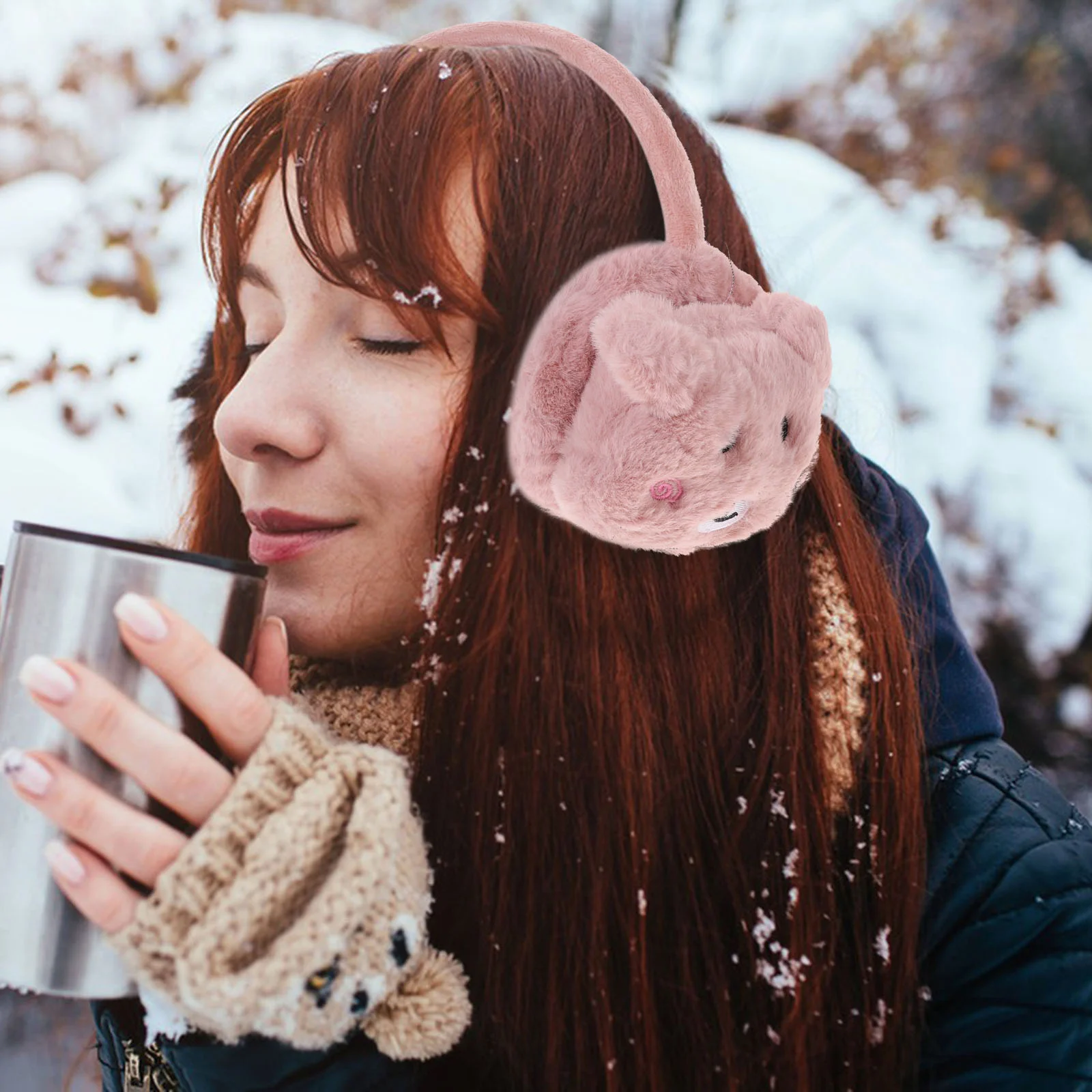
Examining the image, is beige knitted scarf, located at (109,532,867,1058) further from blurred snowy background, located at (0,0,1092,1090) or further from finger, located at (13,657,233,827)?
blurred snowy background, located at (0,0,1092,1090)

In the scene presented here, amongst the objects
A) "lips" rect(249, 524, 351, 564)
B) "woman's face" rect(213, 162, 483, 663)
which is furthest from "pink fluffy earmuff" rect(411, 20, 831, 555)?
"lips" rect(249, 524, 351, 564)

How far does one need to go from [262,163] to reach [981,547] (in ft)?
6.27

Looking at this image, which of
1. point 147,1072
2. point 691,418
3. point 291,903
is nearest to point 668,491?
point 691,418

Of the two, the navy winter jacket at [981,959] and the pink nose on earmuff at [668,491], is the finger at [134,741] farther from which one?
the pink nose on earmuff at [668,491]

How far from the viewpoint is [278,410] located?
2.42 feet

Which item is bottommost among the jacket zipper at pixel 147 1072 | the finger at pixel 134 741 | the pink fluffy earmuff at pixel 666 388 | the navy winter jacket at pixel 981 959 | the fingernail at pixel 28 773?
the jacket zipper at pixel 147 1072

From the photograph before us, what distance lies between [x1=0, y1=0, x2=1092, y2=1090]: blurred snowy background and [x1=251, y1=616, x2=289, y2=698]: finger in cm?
70

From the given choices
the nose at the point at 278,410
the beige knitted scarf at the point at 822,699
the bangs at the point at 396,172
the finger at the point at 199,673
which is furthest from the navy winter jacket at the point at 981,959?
the bangs at the point at 396,172

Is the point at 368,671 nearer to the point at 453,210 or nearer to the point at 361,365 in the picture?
the point at 361,365

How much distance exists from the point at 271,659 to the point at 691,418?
1.28 ft

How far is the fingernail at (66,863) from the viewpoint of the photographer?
1.76 feet

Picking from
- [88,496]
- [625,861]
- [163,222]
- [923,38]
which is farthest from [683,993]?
[923,38]

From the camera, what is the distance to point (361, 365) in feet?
2.48

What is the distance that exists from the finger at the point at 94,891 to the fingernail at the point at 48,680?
0.11m
